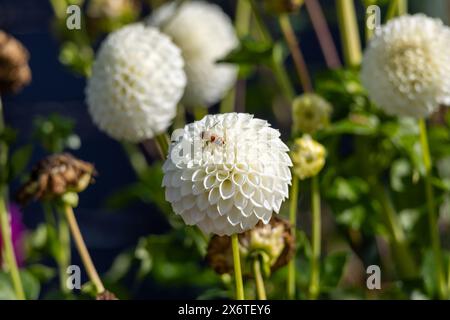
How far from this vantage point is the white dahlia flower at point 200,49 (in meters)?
1.56

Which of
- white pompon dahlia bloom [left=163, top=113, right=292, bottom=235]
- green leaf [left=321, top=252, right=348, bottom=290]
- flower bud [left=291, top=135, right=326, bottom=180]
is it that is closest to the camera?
white pompon dahlia bloom [left=163, top=113, right=292, bottom=235]

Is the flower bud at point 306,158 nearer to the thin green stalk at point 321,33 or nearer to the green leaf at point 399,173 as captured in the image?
the green leaf at point 399,173

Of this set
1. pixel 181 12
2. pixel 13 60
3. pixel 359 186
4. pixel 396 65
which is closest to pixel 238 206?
pixel 396 65

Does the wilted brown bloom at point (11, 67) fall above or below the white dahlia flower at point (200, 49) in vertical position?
below

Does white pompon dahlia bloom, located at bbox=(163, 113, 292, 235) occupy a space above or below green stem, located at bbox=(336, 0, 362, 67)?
below

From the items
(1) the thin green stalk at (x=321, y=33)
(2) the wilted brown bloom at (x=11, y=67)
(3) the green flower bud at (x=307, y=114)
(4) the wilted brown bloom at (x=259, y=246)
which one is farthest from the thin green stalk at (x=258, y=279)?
Result: (1) the thin green stalk at (x=321, y=33)

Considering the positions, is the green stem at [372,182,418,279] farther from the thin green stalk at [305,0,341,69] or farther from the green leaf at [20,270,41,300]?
the green leaf at [20,270,41,300]

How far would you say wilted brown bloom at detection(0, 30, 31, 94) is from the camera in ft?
4.48

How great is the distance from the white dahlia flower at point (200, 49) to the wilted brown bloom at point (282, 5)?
0.67 ft

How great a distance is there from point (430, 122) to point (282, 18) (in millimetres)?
456

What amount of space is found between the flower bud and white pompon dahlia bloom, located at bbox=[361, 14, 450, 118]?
5.2 inches

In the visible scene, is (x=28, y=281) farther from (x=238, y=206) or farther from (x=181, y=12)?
(x=181, y=12)

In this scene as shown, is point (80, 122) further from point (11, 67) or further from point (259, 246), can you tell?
point (259, 246)

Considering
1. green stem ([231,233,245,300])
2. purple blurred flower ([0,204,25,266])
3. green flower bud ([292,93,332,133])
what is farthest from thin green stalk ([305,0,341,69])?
green stem ([231,233,245,300])
